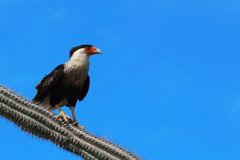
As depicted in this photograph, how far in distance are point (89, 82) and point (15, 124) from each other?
10.9 ft

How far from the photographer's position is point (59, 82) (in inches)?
283

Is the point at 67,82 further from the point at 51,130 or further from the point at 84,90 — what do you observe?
the point at 51,130

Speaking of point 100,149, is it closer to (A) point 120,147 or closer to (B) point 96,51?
(A) point 120,147

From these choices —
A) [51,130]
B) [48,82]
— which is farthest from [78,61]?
[51,130]

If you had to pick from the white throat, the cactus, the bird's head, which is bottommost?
the cactus

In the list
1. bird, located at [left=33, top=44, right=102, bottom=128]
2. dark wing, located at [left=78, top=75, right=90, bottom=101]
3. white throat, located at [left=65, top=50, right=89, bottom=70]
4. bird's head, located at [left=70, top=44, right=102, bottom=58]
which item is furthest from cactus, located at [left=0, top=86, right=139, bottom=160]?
dark wing, located at [left=78, top=75, right=90, bottom=101]

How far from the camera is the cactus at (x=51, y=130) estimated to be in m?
4.39

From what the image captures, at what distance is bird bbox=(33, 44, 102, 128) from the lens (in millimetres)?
7160

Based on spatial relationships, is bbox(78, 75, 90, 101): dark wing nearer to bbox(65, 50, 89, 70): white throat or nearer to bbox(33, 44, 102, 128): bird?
bbox(33, 44, 102, 128): bird

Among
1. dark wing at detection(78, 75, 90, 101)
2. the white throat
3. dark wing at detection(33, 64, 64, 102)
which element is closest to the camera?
dark wing at detection(33, 64, 64, 102)

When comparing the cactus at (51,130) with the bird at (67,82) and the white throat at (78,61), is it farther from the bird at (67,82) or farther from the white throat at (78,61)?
the white throat at (78,61)

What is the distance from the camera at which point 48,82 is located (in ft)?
23.4

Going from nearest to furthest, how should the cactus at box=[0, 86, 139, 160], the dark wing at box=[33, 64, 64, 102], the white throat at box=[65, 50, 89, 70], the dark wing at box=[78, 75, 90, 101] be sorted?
the cactus at box=[0, 86, 139, 160], the dark wing at box=[33, 64, 64, 102], the white throat at box=[65, 50, 89, 70], the dark wing at box=[78, 75, 90, 101]

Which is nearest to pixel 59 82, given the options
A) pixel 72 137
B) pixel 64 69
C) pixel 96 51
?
pixel 64 69
